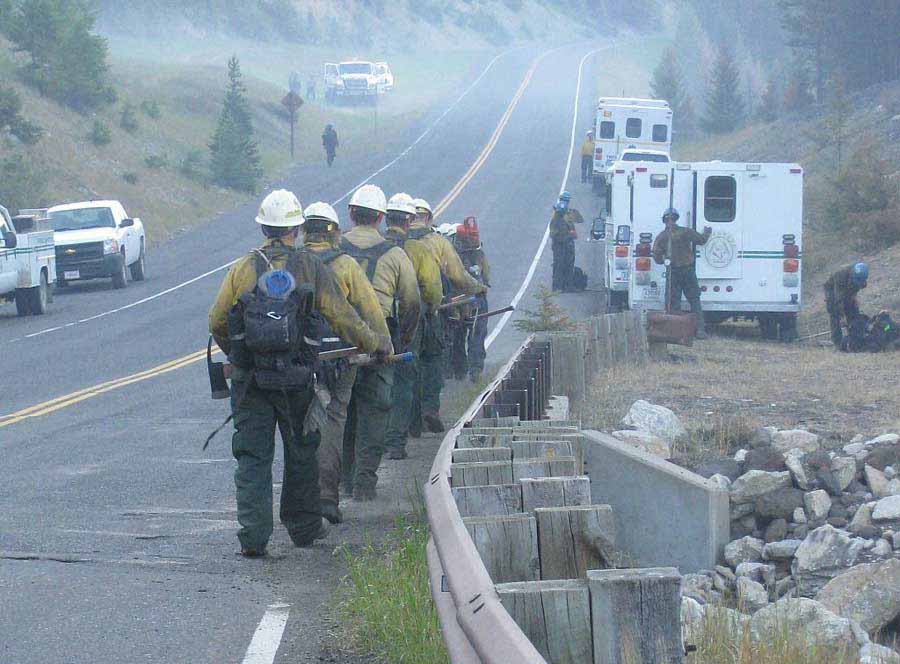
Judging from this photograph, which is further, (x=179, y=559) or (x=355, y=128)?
(x=355, y=128)

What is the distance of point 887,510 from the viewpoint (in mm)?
9266

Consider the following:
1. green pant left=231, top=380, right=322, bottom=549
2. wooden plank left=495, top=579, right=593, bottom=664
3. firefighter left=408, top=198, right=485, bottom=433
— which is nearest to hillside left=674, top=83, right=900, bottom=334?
firefighter left=408, top=198, right=485, bottom=433

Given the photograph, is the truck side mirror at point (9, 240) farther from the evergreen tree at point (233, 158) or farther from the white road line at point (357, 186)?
the evergreen tree at point (233, 158)

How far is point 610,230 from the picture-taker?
22844 mm

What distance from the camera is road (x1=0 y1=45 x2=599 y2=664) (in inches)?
229

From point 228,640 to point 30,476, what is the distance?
4777 millimetres

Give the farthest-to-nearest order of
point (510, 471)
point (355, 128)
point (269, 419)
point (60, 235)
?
point (355, 128), point (60, 235), point (269, 419), point (510, 471)

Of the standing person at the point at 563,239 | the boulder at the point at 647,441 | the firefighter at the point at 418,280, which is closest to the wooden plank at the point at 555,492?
the firefighter at the point at 418,280

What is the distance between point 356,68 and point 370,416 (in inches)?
2857

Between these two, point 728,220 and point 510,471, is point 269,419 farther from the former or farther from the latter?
point 728,220

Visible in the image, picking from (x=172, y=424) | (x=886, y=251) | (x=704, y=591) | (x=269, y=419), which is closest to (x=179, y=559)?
(x=269, y=419)

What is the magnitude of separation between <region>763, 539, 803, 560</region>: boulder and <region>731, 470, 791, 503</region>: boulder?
3.00 ft

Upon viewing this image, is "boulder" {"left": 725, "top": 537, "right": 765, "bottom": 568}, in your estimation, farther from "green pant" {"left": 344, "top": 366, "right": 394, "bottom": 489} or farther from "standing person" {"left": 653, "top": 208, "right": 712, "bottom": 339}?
"standing person" {"left": 653, "top": 208, "right": 712, "bottom": 339}

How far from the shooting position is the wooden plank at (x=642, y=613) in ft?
10.1
